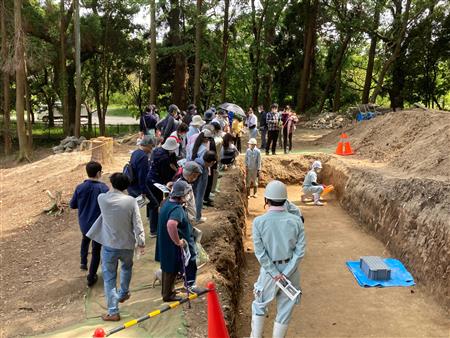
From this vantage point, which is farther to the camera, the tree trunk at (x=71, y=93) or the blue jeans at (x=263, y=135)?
the tree trunk at (x=71, y=93)

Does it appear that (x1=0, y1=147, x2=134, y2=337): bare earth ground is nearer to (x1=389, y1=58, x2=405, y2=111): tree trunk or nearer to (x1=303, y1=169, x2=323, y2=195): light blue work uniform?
(x1=303, y1=169, x2=323, y2=195): light blue work uniform

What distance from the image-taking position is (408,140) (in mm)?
15719

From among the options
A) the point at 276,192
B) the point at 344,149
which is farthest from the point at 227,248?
the point at 344,149

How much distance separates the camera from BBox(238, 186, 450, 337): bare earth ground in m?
6.71

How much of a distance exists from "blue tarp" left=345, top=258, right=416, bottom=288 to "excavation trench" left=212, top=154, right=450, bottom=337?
13 centimetres

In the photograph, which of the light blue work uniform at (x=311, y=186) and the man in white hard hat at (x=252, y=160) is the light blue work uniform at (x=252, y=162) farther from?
the light blue work uniform at (x=311, y=186)

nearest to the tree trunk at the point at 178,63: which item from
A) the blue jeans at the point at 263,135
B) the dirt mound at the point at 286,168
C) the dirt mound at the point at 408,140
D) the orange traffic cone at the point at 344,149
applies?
the dirt mound at the point at 408,140

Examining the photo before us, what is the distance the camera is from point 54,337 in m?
4.72

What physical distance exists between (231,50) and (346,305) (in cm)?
2544

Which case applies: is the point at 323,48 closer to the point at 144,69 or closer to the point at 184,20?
the point at 184,20

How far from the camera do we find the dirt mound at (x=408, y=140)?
1213 cm

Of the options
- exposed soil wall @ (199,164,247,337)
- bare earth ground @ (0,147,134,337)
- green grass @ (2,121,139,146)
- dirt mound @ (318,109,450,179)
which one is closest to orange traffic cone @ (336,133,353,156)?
dirt mound @ (318,109,450,179)

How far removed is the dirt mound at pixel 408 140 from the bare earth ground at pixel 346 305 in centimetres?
331

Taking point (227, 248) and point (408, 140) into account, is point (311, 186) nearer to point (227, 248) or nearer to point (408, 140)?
point (408, 140)
